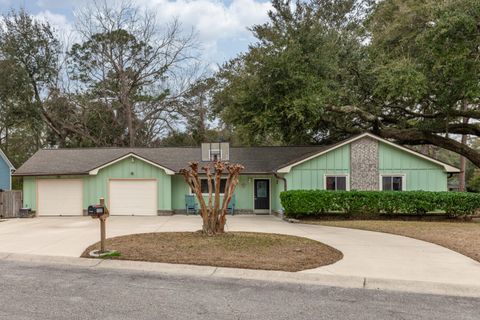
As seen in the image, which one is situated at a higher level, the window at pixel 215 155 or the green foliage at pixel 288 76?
the green foliage at pixel 288 76

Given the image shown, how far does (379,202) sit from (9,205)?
53.9ft

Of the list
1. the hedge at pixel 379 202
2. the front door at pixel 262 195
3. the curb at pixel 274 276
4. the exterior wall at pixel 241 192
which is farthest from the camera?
the front door at pixel 262 195

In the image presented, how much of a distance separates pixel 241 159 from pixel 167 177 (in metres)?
4.14

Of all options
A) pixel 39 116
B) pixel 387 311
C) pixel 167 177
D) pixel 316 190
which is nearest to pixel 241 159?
pixel 167 177

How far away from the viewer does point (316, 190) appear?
599 inches

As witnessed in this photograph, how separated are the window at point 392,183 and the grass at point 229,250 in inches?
313

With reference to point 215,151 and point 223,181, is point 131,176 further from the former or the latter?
point 223,181

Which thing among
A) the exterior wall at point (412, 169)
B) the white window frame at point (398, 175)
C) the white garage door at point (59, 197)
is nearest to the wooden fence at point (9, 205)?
the white garage door at point (59, 197)

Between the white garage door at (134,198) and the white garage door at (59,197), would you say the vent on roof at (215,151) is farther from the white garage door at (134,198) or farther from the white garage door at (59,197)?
the white garage door at (59,197)

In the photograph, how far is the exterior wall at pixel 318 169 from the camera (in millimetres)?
16484

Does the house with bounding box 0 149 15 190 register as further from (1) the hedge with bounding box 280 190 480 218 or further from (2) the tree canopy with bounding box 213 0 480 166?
(1) the hedge with bounding box 280 190 480 218

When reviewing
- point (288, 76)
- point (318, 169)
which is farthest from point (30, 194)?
point (318, 169)

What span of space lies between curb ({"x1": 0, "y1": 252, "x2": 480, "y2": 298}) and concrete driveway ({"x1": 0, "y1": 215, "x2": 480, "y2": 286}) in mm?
239

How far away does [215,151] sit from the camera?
56.8ft
